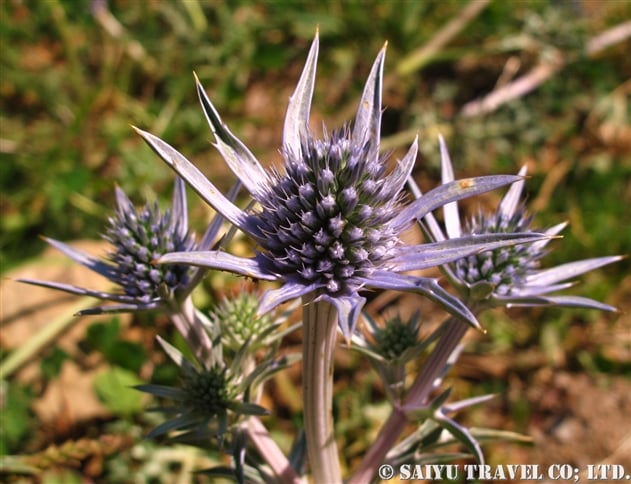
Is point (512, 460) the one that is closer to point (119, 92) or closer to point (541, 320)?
point (541, 320)

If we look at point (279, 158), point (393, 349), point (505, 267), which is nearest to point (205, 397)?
point (393, 349)

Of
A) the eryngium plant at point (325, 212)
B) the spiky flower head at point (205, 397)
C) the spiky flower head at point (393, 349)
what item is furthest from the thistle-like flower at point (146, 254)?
the spiky flower head at point (393, 349)

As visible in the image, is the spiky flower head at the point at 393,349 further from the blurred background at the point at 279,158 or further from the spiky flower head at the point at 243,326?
the blurred background at the point at 279,158

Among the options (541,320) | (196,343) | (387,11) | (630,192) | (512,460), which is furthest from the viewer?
(387,11)

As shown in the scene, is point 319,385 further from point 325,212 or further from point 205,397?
point 325,212

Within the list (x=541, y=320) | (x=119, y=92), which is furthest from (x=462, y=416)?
(x=119, y=92)
